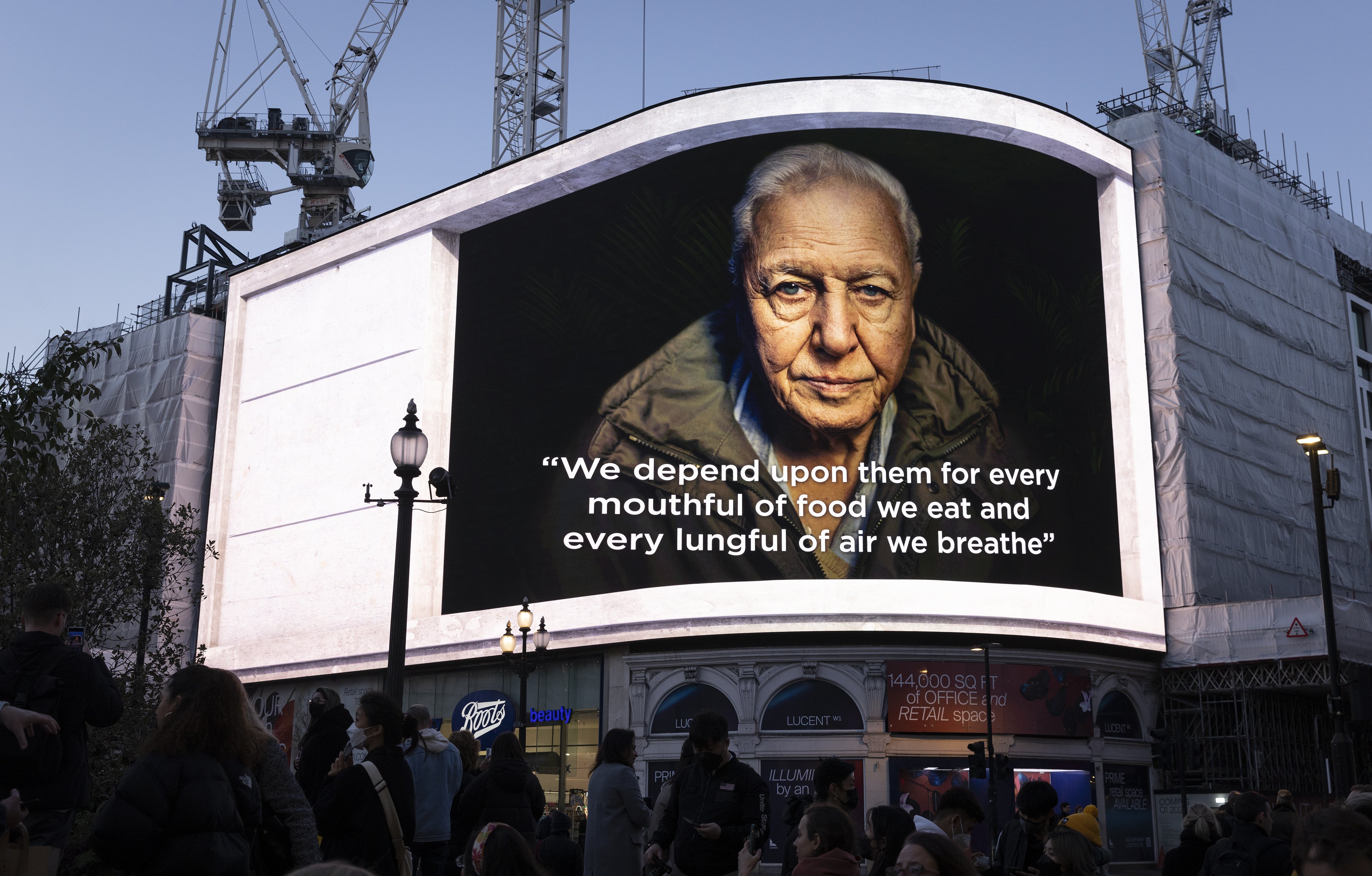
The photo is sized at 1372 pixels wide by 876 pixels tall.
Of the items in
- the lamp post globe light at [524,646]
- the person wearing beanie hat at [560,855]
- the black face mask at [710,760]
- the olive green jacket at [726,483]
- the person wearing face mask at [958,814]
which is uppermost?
the olive green jacket at [726,483]

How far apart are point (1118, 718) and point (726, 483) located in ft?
45.5

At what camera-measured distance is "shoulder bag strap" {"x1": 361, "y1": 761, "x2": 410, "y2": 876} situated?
8047 mm

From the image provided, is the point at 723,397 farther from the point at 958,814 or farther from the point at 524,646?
the point at 958,814

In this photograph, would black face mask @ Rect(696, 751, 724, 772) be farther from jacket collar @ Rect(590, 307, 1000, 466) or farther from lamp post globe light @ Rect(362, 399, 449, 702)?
jacket collar @ Rect(590, 307, 1000, 466)

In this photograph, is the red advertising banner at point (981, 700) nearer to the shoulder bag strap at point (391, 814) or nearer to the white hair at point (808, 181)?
the white hair at point (808, 181)

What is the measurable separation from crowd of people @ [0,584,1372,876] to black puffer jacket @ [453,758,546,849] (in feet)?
0.05

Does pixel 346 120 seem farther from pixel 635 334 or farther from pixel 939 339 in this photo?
pixel 939 339

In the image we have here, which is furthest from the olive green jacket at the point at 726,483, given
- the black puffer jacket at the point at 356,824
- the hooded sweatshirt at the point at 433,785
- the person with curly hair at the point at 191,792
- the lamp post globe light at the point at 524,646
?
the person with curly hair at the point at 191,792

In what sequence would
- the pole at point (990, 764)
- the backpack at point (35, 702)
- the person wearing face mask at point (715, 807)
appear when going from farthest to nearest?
the pole at point (990, 764)
the person wearing face mask at point (715, 807)
the backpack at point (35, 702)

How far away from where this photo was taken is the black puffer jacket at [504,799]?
992 cm

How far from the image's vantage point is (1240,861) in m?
8.70

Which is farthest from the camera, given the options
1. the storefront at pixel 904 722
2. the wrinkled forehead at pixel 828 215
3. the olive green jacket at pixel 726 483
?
the wrinkled forehead at pixel 828 215

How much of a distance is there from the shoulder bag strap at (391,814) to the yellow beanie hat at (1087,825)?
16.5 feet

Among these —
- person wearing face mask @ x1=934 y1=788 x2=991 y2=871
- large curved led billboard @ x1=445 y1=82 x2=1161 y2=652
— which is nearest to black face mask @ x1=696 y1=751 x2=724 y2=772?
person wearing face mask @ x1=934 y1=788 x2=991 y2=871
